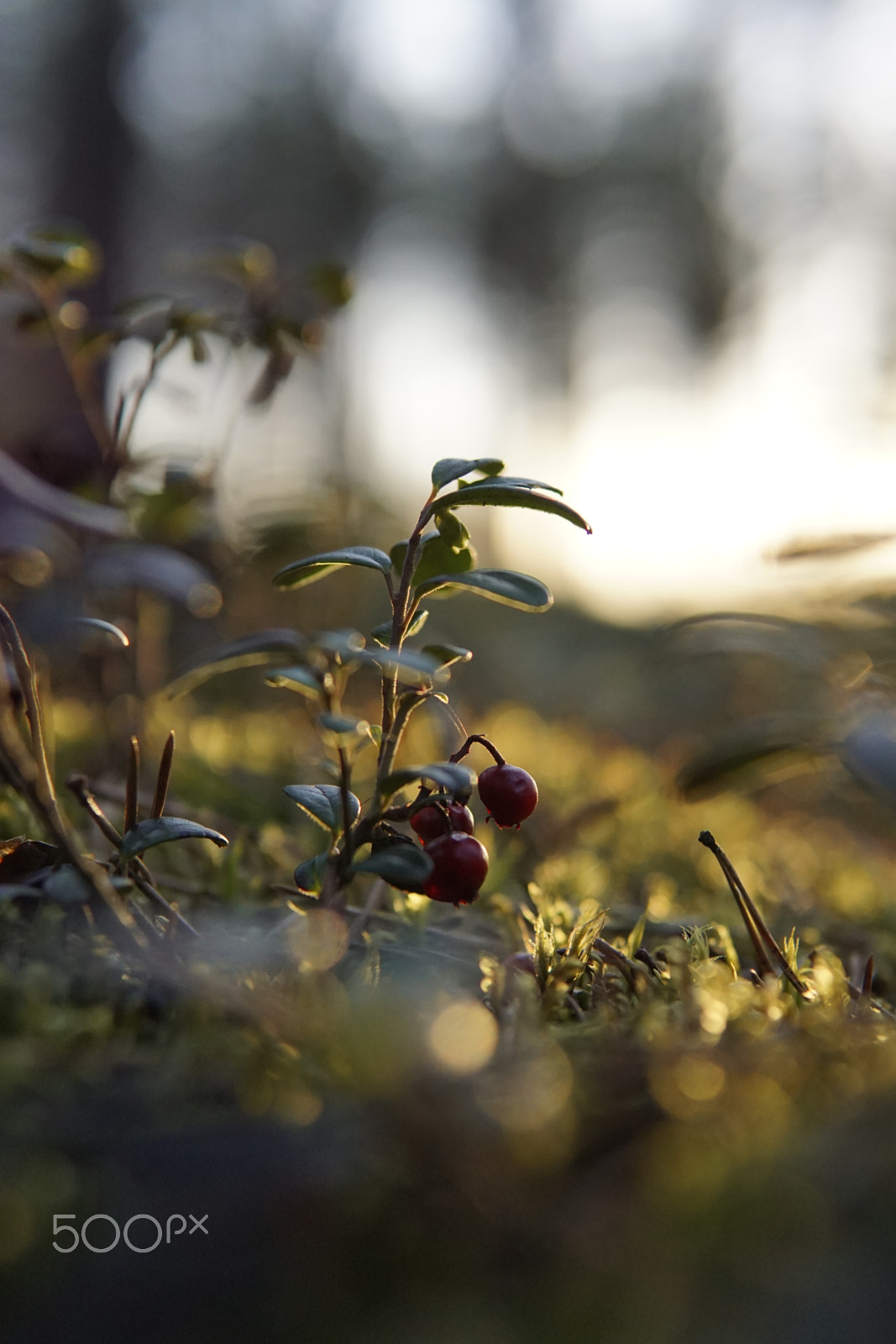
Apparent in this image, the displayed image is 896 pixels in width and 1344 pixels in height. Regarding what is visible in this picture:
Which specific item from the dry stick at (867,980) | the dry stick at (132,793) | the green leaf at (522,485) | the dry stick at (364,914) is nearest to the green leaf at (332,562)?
the green leaf at (522,485)

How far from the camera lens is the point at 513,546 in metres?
11.3

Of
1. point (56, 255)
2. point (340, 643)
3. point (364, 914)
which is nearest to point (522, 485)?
point (340, 643)

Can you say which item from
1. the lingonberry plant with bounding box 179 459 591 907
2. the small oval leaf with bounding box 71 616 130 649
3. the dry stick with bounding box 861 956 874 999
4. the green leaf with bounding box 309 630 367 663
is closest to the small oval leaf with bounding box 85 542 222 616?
the small oval leaf with bounding box 71 616 130 649

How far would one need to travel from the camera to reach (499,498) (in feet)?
2.68

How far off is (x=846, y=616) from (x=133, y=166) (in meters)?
6.16

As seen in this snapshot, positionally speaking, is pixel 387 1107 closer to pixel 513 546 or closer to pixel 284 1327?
pixel 284 1327

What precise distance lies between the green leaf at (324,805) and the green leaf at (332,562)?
198 mm

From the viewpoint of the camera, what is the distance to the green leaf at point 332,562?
33.7 inches

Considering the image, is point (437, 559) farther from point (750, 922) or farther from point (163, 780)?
point (750, 922)

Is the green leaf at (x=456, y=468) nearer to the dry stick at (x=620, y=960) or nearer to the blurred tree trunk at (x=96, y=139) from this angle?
the dry stick at (x=620, y=960)

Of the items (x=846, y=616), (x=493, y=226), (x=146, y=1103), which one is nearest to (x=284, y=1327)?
(x=146, y=1103)

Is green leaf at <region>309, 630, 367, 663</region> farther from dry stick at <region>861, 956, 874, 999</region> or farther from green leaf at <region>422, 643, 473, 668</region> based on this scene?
dry stick at <region>861, 956, 874, 999</region>

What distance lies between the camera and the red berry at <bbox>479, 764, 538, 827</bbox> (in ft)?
2.98

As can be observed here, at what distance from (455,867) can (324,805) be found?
0.44ft
